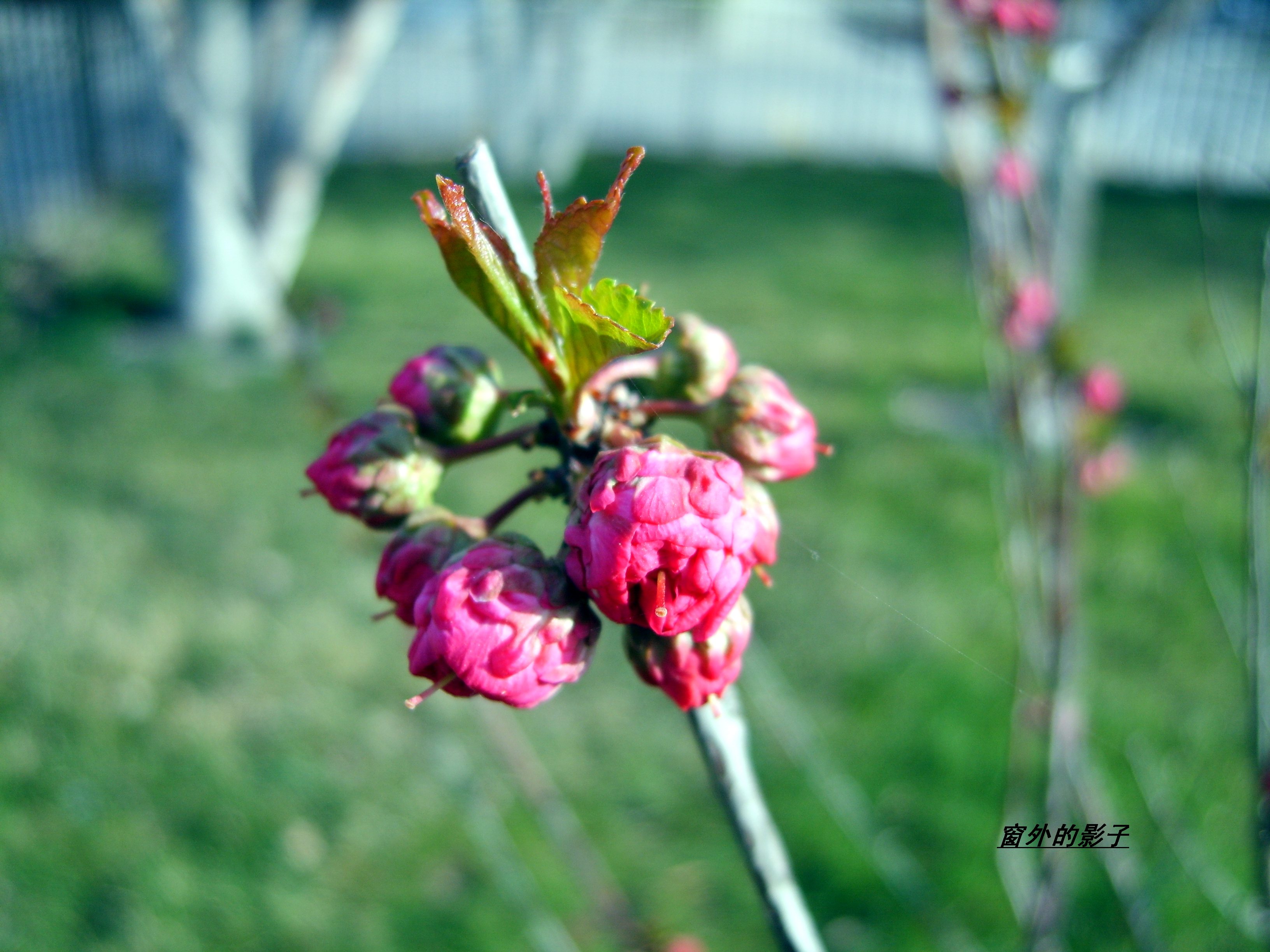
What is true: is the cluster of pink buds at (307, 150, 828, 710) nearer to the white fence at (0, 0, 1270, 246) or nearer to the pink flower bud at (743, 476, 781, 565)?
the pink flower bud at (743, 476, 781, 565)

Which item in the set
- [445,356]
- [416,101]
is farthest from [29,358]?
[416,101]

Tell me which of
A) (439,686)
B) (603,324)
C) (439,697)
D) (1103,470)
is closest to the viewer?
(603,324)

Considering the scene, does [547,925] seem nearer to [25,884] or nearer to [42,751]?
[25,884]

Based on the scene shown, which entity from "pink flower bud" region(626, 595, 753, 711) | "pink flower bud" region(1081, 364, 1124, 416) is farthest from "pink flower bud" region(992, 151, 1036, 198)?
"pink flower bud" region(626, 595, 753, 711)

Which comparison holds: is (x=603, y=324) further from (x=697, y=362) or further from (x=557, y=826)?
(x=557, y=826)

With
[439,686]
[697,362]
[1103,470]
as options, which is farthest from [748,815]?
[1103,470]

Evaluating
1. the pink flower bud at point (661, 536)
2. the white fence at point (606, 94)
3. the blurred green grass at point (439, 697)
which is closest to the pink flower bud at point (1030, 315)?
the blurred green grass at point (439, 697)
